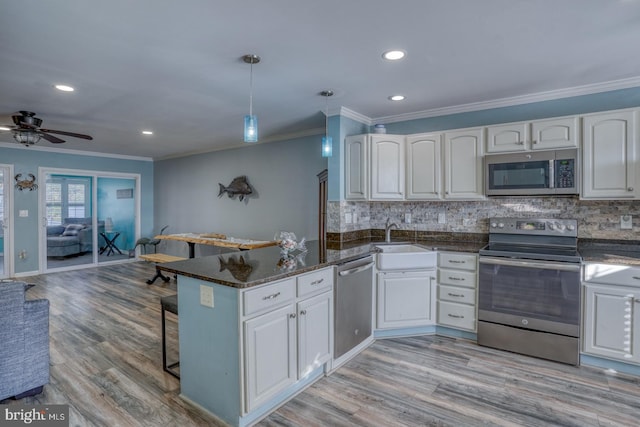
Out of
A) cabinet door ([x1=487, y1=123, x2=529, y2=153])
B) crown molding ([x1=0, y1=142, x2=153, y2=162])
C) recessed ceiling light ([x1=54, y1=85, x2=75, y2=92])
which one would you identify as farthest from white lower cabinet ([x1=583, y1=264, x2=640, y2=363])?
crown molding ([x1=0, y1=142, x2=153, y2=162])

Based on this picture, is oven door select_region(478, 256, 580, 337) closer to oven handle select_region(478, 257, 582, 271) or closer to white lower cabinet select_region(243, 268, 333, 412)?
oven handle select_region(478, 257, 582, 271)

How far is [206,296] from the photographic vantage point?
2.04 m

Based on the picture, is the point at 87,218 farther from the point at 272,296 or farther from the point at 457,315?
the point at 457,315

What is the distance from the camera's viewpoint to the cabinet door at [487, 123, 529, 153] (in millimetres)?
3154

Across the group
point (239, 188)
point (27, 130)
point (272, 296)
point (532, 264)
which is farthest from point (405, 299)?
point (27, 130)

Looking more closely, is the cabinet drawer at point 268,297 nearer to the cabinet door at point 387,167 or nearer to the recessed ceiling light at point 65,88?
the cabinet door at point 387,167

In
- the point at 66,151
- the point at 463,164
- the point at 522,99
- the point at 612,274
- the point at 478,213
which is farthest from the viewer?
the point at 66,151

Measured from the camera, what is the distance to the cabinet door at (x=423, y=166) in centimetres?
362

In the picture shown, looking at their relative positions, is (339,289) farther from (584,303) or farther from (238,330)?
(584,303)

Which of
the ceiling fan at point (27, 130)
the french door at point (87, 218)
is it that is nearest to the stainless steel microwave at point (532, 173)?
the ceiling fan at point (27, 130)

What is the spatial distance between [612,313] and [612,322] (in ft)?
0.24

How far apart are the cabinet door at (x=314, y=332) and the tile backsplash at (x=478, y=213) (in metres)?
1.38

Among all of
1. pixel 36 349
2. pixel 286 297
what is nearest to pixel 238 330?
pixel 286 297

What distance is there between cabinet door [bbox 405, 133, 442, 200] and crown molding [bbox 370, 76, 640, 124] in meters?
0.38
